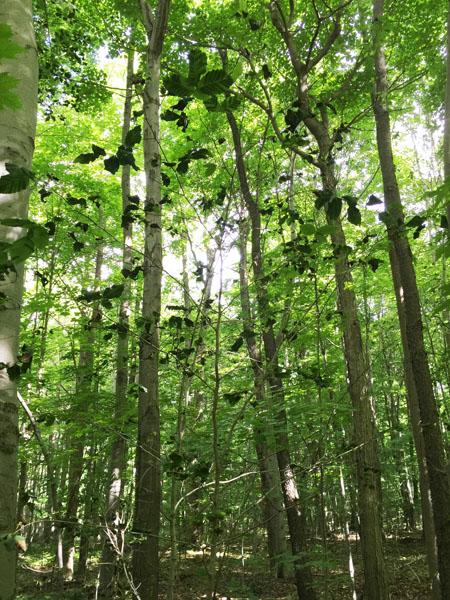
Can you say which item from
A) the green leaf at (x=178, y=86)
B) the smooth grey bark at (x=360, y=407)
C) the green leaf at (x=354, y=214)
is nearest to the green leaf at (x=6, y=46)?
the green leaf at (x=178, y=86)

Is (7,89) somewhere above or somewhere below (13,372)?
above

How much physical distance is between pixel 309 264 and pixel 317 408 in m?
2.10

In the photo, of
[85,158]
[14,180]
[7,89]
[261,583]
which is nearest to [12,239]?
[14,180]

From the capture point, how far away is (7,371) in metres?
1.43

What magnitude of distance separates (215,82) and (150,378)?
3.43m

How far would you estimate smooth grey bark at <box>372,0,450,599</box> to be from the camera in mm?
5090

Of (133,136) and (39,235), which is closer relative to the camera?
(39,235)

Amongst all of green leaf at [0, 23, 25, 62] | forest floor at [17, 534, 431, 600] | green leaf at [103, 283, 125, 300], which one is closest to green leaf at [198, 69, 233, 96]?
green leaf at [0, 23, 25, 62]

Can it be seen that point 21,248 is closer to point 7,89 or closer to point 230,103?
point 7,89

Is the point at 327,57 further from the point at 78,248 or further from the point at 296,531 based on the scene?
the point at 296,531

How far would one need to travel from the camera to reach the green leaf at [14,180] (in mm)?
1152

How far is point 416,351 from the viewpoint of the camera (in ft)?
18.9

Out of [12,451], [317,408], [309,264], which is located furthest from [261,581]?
[12,451]

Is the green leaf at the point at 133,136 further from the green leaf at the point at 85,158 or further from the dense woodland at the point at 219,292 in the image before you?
the green leaf at the point at 85,158
